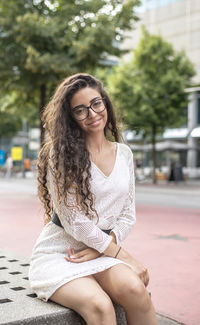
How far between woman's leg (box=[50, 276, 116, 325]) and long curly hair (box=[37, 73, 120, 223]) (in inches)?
17.8

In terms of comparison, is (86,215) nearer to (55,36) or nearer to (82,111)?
(82,111)

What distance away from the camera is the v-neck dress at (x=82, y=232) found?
2852mm

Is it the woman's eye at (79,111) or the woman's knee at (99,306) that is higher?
the woman's eye at (79,111)

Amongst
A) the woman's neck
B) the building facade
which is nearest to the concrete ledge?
the woman's neck

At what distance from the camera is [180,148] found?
3203cm

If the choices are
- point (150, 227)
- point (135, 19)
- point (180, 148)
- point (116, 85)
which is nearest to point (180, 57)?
point (116, 85)

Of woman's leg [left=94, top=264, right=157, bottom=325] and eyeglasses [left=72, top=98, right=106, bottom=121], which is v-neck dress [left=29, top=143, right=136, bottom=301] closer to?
woman's leg [left=94, top=264, right=157, bottom=325]

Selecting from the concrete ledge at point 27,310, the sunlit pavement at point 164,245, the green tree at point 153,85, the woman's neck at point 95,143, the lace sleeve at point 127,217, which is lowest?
the sunlit pavement at point 164,245

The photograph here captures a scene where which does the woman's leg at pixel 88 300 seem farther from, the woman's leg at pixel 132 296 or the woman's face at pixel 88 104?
the woman's face at pixel 88 104

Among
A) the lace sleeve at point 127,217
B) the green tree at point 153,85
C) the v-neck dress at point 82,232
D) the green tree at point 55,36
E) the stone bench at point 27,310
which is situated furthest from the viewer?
the green tree at point 153,85

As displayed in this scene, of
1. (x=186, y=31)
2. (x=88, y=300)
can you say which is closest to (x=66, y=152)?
(x=88, y=300)

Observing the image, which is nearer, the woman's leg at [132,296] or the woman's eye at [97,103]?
the woman's leg at [132,296]

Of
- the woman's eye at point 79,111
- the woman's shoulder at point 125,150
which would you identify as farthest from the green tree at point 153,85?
the woman's eye at point 79,111

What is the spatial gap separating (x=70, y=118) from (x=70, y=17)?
48.6 feet
